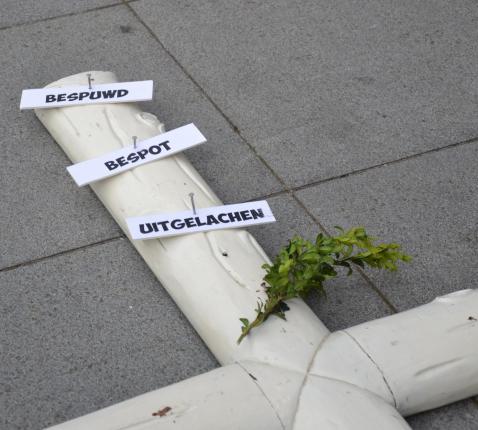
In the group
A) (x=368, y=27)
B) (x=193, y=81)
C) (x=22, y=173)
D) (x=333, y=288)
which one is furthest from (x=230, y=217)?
(x=368, y=27)

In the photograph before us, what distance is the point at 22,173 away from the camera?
3277mm

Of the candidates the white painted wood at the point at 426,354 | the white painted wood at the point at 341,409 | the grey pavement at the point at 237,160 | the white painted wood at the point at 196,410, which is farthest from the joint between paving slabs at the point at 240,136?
the white painted wood at the point at 196,410

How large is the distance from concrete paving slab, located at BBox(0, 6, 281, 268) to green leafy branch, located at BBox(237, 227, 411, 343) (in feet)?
2.31

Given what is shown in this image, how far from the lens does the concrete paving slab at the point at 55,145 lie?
120 inches

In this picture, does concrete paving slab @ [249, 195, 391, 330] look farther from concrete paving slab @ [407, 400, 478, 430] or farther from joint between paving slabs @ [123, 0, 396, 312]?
concrete paving slab @ [407, 400, 478, 430]

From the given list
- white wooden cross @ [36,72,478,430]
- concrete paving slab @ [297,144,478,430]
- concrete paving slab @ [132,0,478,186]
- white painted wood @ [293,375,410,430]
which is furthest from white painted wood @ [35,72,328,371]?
concrete paving slab @ [132,0,478,186]

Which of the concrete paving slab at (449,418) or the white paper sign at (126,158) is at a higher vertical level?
the white paper sign at (126,158)

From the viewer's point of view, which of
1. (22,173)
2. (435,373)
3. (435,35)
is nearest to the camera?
(435,373)

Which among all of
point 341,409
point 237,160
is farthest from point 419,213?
point 341,409

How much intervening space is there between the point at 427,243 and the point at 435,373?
2.59 feet

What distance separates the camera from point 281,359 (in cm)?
231

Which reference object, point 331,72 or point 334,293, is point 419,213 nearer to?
point 334,293

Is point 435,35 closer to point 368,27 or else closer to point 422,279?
point 368,27

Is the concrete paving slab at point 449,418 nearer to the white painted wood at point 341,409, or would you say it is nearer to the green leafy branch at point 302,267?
the white painted wood at point 341,409
